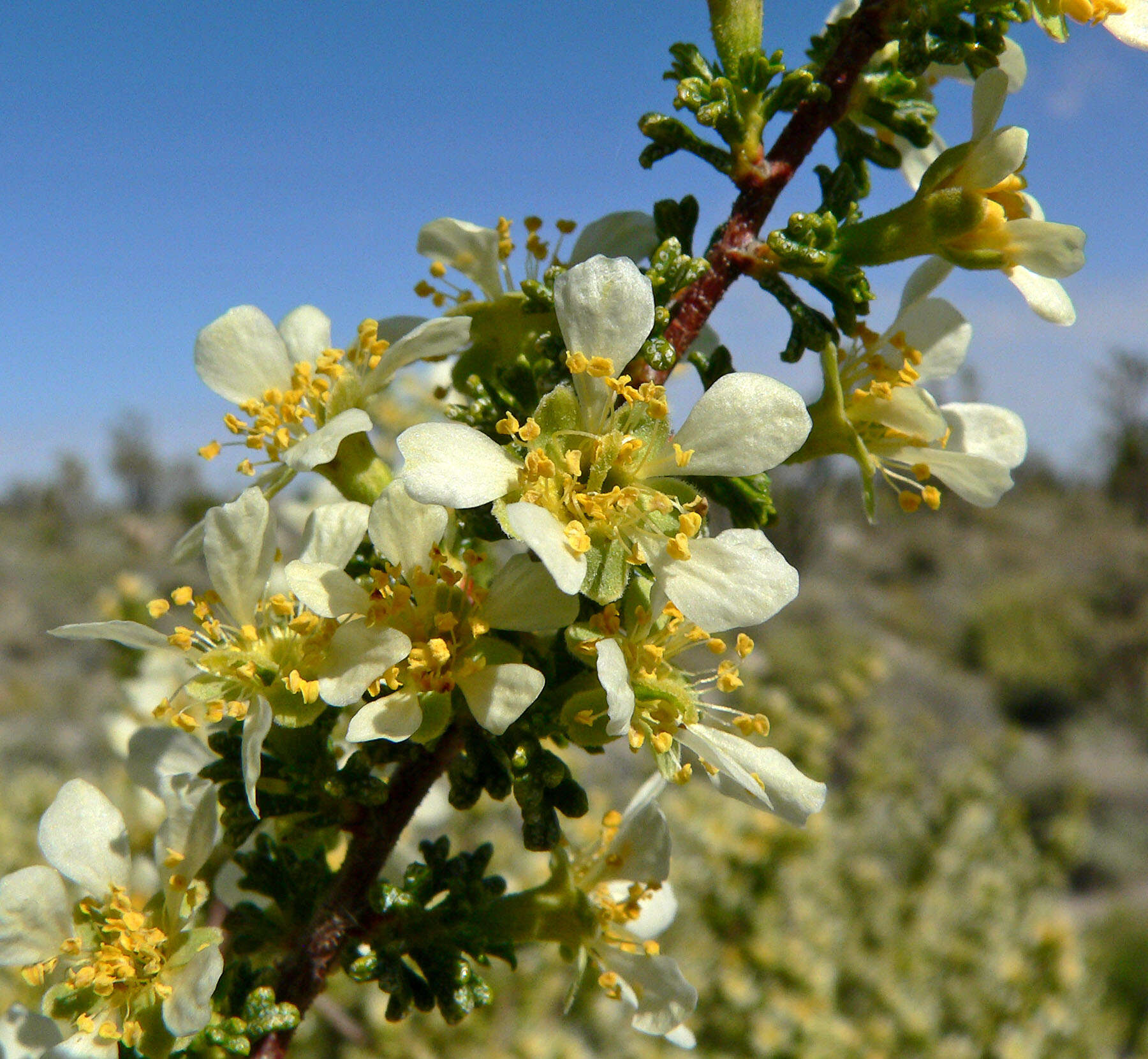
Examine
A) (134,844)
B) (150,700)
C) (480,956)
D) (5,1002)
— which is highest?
(480,956)

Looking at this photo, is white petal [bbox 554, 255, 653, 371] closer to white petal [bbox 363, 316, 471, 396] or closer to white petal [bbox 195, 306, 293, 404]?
white petal [bbox 363, 316, 471, 396]

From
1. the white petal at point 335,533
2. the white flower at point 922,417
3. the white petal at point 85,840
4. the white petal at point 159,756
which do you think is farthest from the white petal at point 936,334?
the white petal at point 85,840

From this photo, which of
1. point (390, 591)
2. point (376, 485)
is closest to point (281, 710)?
point (390, 591)

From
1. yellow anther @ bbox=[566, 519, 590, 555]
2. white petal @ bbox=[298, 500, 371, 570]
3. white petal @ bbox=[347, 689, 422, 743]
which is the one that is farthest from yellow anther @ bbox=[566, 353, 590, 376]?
white petal @ bbox=[347, 689, 422, 743]

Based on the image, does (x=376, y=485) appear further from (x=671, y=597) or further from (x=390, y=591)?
(x=671, y=597)

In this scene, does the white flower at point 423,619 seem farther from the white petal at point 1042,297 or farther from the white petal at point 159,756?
the white petal at point 1042,297
